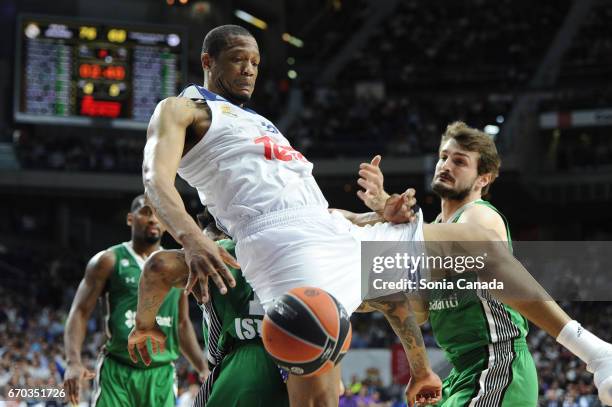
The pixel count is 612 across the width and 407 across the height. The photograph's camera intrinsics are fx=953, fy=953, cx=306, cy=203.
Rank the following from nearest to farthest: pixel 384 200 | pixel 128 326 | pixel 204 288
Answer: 1. pixel 204 288
2. pixel 384 200
3. pixel 128 326

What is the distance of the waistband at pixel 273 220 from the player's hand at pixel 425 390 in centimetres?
119

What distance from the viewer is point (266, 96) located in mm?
25141

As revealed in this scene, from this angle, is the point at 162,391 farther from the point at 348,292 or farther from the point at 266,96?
the point at 266,96

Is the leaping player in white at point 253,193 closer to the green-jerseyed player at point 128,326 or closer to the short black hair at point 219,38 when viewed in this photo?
the short black hair at point 219,38

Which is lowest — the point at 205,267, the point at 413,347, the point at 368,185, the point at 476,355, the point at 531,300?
the point at 476,355

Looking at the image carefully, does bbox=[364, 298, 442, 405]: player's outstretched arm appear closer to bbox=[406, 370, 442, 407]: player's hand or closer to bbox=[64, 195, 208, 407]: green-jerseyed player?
bbox=[406, 370, 442, 407]: player's hand

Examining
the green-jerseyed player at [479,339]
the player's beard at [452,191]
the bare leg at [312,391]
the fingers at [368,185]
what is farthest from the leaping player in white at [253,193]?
the player's beard at [452,191]

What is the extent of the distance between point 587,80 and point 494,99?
2.58 metres

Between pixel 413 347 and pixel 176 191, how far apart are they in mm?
1535

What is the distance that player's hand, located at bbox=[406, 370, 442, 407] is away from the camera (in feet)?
15.9

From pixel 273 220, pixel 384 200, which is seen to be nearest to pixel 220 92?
pixel 273 220

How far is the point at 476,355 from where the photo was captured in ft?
16.8

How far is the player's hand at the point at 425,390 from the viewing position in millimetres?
4848

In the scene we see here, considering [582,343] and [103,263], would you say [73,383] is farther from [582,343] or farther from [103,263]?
[582,343]
